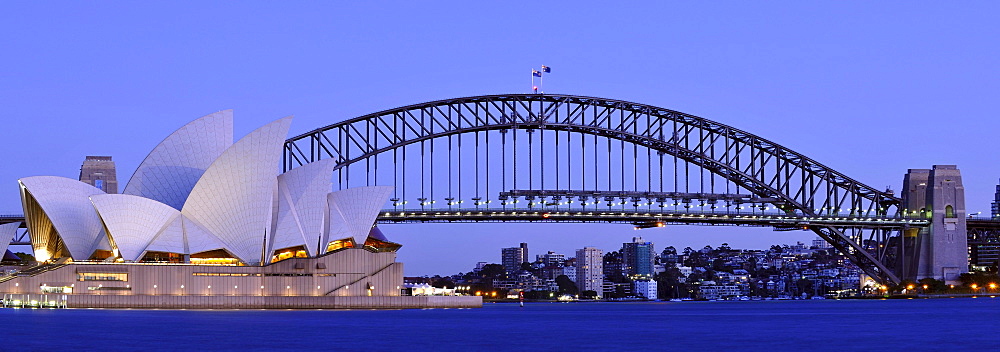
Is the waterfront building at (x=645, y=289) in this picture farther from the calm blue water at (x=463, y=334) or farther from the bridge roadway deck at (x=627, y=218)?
the calm blue water at (x=463, y=334)

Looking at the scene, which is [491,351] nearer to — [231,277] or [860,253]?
[231,277]

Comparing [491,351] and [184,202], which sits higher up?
[184,202]

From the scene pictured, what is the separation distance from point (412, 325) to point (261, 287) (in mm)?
23079

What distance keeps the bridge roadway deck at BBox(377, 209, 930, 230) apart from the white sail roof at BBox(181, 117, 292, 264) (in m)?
14.2

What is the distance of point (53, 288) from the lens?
2709 inches

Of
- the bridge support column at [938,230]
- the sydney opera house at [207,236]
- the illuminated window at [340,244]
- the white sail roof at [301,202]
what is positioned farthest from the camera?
the bridge support column at [938,230]

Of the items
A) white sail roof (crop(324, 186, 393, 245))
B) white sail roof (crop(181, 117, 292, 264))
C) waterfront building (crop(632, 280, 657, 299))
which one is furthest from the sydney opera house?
waterfront building (crop(632, 280, 657, 299))

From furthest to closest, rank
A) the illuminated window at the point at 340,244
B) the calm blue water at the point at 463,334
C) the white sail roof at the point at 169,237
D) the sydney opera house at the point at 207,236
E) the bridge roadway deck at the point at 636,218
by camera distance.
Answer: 1. the bridge roadway deck at the point at 636,218
2. the illuminated window at the point at 340,244
3. the white sail roof at the point at 169,237
4. the sydney opera house at the point at 207,236
5. the calm blue water at the point at 463,334

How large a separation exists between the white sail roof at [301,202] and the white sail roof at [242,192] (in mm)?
1134

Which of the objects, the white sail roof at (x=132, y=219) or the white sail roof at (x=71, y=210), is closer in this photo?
the white sail roof at (x=132, y=219)

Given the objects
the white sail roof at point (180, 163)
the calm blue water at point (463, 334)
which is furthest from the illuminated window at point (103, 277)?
the calm blue water at point (463, 334)

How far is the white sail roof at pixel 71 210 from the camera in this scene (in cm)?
6925

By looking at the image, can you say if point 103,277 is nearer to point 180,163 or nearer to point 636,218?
point 180,163

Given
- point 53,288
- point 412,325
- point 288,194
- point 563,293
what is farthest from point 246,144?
point 563,293
